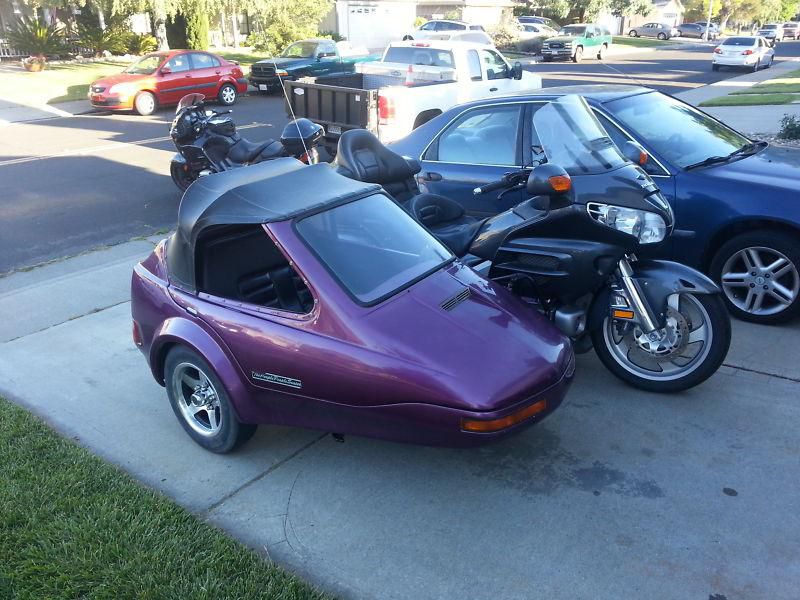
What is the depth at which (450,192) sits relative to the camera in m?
6.32

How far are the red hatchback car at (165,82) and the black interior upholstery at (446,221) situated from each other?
51.4 feet

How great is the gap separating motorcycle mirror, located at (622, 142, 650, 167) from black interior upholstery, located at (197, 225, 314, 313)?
2628mm

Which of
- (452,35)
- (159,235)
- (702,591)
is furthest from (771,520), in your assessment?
(452,35)

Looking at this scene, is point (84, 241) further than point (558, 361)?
Yes

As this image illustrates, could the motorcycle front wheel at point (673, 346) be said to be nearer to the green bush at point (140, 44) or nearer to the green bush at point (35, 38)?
the green bush at point (35, 38)

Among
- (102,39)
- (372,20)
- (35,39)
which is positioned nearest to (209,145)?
(35,39)

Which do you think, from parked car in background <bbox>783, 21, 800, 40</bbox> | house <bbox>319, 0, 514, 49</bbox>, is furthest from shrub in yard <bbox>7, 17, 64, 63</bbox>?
parked car in background <bbox>783, 21, 800, 40</bbox>

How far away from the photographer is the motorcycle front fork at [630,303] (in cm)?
410

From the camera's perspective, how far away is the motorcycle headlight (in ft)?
13.8

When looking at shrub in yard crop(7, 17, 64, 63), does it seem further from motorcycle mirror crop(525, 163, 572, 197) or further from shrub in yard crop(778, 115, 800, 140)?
motorcycle mirror crop(525, 163, 572, 197)

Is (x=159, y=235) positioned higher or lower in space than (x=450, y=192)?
lower

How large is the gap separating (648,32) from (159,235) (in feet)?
206

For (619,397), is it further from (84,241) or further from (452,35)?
(452,35)

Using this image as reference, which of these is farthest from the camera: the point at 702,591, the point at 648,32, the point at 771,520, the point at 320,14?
the point at 648,32
